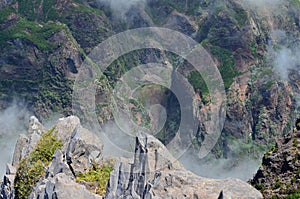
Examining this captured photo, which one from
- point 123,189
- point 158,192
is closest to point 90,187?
point 123,189

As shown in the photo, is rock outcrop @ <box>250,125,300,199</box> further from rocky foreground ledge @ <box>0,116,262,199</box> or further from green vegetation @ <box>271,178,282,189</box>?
rocky foreground ledge @ <box>0,116,262,199</box>

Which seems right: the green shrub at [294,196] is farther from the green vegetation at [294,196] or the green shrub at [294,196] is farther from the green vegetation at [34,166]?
the green vegetation at [34,166]

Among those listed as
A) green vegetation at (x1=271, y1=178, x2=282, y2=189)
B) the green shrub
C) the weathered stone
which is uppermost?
the weathered stone

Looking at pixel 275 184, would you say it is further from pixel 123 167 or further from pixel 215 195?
pixel 123 167

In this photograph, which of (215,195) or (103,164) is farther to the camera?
(103,164)

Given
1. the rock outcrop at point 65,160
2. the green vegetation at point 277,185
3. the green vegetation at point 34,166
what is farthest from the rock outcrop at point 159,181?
the green vegetation at point 34,166

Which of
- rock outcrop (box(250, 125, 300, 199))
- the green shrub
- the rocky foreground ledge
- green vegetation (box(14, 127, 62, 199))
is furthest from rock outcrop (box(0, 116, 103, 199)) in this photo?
the green shrub

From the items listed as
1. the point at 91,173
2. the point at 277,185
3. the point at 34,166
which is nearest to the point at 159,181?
the point at 277,185
